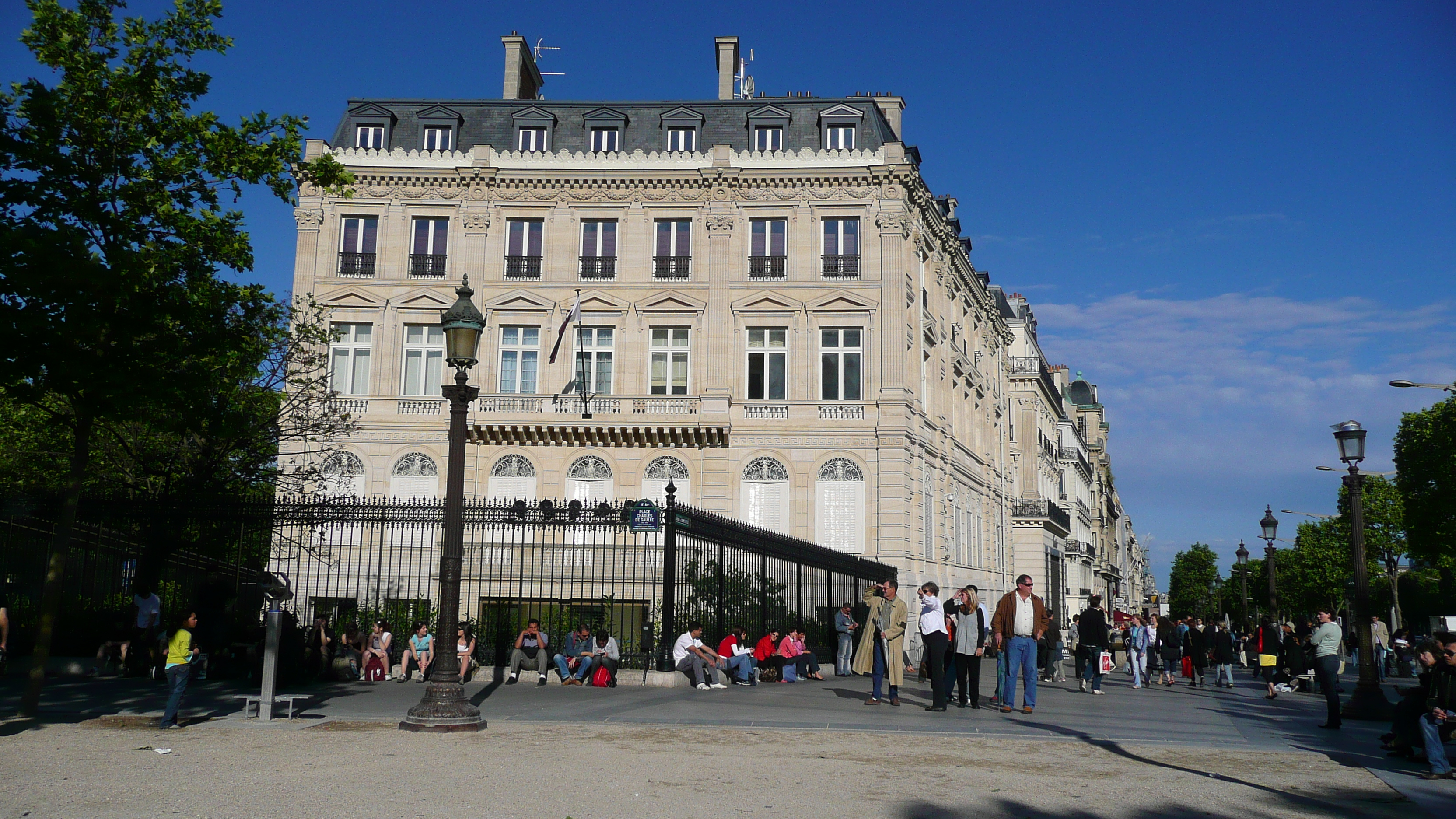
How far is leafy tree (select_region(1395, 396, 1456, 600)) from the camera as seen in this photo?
146ft

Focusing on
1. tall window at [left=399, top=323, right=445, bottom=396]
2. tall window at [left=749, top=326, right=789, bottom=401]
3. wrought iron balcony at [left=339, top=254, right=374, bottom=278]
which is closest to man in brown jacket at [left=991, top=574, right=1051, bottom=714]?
tall window at [left=749, top=326, right=789, bottom=401]

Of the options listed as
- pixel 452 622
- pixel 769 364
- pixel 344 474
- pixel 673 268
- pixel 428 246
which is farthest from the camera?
pixel 428 246

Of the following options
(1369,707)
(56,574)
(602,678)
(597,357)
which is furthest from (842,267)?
(56,574)

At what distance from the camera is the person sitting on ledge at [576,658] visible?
17.6 metres

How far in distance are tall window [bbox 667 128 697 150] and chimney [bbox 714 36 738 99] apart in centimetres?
324

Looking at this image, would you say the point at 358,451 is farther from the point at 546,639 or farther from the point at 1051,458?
the point at 1051,458

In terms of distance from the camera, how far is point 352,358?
115 feet

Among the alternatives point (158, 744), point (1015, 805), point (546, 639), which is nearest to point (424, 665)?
point (546, 639)

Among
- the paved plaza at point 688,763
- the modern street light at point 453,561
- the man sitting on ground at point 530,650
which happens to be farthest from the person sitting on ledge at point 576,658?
the modern street light at point 453,561

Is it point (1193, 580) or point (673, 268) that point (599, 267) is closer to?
point (673, 268)

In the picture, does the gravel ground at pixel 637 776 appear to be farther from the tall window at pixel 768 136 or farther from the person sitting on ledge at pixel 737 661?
the tall window at pixel 768 136

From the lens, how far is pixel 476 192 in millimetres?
35500

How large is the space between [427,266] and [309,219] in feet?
13.1

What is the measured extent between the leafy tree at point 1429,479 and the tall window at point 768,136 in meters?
27.8
